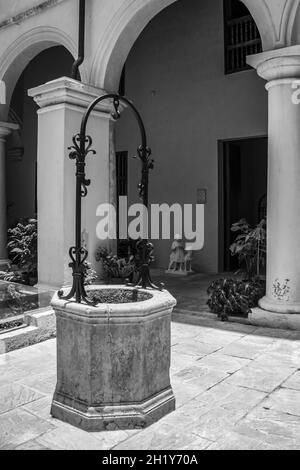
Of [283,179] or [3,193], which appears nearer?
[283,179]

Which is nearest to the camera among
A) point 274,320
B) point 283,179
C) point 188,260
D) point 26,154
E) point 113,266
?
point 283,179

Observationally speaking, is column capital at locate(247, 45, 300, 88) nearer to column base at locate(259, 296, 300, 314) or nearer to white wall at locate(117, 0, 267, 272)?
column base at locate(259, 296, 300, 314)

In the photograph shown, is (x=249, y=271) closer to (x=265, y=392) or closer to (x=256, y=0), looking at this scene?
(x=265, y=392)

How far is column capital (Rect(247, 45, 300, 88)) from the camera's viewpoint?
5570 millimetres

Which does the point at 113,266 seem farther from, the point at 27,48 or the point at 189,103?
the point at 189,103

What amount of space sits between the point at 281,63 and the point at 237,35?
4.77 m

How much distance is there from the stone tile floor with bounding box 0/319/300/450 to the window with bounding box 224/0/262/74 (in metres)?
6.50

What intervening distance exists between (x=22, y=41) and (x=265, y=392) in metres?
7.82

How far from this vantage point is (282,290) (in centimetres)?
589

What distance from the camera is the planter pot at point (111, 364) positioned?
3312mm

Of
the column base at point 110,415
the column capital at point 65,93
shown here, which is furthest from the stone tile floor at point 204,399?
the column capital at point 65,93

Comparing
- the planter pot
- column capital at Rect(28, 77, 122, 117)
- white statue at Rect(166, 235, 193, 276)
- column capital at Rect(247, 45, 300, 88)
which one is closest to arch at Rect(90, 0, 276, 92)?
column capital at Rect(28, 77, 122, 117)

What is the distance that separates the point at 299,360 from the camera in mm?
4805

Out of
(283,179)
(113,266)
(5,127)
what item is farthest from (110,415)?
(5,127)
